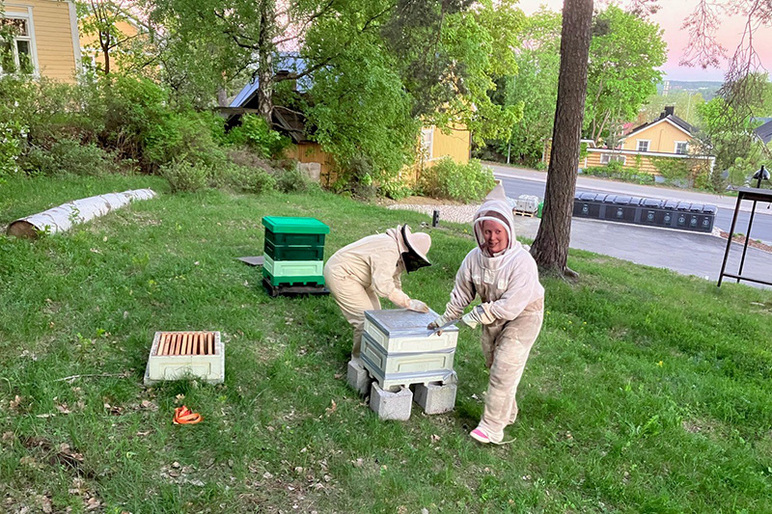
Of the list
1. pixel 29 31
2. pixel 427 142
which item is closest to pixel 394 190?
pixel 427 142

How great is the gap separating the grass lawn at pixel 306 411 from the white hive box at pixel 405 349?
0.37 metres

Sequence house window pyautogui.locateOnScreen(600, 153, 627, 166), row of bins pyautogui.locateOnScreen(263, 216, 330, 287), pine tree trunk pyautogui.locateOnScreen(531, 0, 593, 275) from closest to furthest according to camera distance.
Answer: row of bins pyautogui.locateOnScreen(263, 216, 330, 287)
pine tree trunk pyautogui.locateOnScreen(531, 0, 593, 275)
house window pyautogui.locateOnScreen(600, 153, 627, 166)

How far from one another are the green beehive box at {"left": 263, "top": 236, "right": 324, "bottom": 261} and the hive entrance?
175cm

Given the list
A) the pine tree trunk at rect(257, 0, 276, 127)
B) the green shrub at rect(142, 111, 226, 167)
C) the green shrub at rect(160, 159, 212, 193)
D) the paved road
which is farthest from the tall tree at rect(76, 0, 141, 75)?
the paved road

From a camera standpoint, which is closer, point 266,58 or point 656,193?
point 266,58

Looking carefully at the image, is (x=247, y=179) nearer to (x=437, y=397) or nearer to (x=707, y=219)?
(x=437, y=397)

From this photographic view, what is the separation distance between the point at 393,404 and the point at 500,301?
4.05ft

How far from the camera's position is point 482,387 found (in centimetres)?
529

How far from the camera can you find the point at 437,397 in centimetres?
459

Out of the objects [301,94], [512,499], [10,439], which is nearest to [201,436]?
[10,439]

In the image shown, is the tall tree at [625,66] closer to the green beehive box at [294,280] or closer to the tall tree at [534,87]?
the tall tree at [534,87]

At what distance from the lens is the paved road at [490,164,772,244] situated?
81.1 feet

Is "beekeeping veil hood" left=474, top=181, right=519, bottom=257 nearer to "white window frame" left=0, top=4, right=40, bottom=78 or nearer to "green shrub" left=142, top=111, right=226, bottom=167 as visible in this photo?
"green shrub" left=142, top=111, right=226, bottom=167

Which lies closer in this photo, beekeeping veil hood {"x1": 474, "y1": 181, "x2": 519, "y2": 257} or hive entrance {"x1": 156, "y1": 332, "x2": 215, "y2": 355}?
beekeeping veil hood {"x1": 474, "y1": 181, "x2": 519, "y2": 257}
